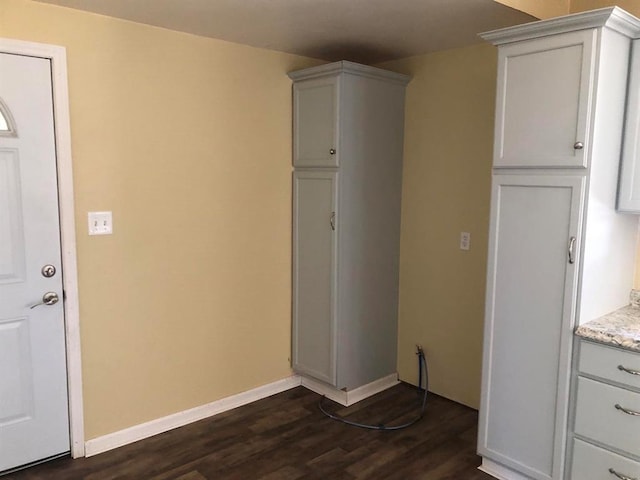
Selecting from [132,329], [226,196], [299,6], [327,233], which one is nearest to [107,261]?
[132,329]

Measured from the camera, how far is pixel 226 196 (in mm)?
3115

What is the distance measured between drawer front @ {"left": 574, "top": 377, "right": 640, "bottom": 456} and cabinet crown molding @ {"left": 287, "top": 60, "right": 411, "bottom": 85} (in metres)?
2.06

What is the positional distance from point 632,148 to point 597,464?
4.46ft

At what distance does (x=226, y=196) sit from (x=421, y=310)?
152 centimetres

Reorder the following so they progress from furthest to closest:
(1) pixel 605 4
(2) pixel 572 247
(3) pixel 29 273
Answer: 1. (1) pixel 605 4
2. (3) pixel 29 273
3. (2) pixel 572 247

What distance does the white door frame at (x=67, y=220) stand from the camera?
94.1 inches

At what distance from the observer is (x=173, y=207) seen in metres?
2.89

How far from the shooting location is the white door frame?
7.84 ft

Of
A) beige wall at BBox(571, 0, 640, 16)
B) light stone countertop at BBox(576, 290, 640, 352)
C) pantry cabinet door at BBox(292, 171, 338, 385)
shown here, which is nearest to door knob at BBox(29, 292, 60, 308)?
pantry cabinet door at BBox(292, 171, 338, 385)

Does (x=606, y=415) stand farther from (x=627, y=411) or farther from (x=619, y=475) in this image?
(x=619, y=475)

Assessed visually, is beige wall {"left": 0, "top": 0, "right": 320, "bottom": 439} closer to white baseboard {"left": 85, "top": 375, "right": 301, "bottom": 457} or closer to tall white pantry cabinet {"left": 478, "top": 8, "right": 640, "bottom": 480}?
white baseboard {"left": 85, "top": 375, "right": 301, "bottom": 457}

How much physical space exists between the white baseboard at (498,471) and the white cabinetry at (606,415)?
1.00ft

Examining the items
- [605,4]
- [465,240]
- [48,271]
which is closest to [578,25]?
[605,4]

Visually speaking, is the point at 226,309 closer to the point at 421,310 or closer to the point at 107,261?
the point at 107,261
